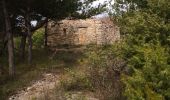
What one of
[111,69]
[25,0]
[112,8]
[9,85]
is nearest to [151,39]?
[111,69]

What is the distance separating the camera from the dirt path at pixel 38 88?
19.9m

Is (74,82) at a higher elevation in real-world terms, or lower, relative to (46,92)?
higher

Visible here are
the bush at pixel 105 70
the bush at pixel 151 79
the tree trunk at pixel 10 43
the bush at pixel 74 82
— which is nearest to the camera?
the bush at pixel 151 79

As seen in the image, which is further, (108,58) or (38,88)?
(38,88)

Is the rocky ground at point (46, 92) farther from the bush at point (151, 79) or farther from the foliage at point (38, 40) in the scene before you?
the foliage at point (38, 40)

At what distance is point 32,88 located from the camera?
21031 mm

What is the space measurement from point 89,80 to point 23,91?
3.60m

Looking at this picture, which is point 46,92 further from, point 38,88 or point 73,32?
point 73,32

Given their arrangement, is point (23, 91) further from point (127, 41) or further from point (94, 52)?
point (127, 41)

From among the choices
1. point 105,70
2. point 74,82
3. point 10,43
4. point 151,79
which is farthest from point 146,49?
point 10,43

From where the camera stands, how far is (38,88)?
20844mm

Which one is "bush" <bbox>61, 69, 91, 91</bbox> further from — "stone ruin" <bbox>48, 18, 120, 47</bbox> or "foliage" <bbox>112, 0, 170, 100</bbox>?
"stone ruin" <bbox>48, 18, 120, 47</bbox>

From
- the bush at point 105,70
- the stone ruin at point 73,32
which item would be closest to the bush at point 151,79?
the bush at point 105,70

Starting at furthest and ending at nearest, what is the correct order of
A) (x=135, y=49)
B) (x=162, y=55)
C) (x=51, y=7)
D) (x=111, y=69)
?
(x=51, y=7) → (x=111, y=69) → (x=135, y=49) → (x=162, y=55)
